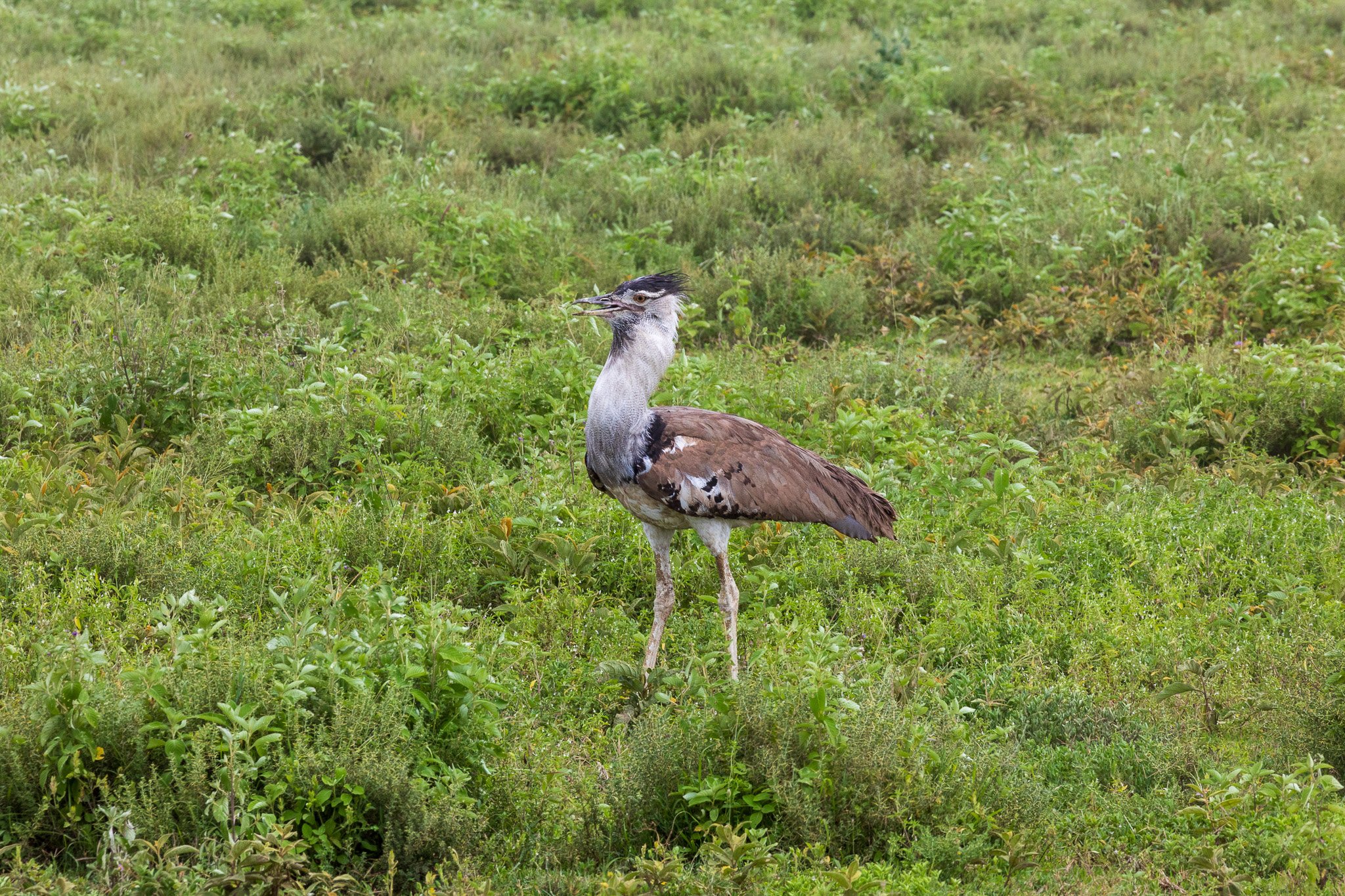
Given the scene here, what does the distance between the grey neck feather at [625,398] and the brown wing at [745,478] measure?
0.26 ft

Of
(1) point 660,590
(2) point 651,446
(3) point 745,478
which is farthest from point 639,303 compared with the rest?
(1) point 660,590

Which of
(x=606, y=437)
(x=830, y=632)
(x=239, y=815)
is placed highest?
(x=606, y=437)

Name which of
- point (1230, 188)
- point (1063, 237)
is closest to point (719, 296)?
point (1063, 237)

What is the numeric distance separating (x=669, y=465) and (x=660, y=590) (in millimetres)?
600

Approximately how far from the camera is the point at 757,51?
13.0 meters

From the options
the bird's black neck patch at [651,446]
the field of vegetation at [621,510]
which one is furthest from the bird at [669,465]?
the field of vegetation at [621,510]

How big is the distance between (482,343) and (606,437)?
2.61m

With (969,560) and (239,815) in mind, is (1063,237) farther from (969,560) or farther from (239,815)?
(239,815)

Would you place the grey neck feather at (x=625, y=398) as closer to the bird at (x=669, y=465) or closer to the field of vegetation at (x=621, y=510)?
the bird at (x=669, y=465)

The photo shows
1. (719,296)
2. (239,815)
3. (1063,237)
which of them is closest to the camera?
(239,815)

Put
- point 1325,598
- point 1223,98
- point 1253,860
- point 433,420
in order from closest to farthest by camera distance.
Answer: point 1253,860 → point 1325,598 → point 433,420 → point 1223,98

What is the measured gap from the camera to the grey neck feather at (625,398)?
505 centimetres

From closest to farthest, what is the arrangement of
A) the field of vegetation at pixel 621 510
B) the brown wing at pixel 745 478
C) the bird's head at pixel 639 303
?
the field of vegetation at pixel 621 510 < the brown wing at pixel 745 478 < the bird's head at pixel 639 303

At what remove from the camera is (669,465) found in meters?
5.02
